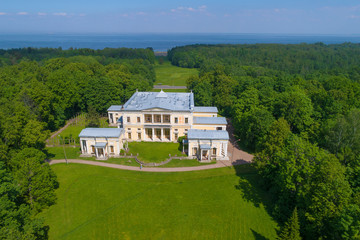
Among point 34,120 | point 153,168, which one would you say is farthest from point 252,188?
point 34,120

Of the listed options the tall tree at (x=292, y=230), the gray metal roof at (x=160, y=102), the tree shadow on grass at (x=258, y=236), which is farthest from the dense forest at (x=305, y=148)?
the gray metal roof at (x=160, y=102)

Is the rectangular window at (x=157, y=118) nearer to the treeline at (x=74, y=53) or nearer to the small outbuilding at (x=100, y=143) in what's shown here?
the small outbuilding at (x=100, y=143)

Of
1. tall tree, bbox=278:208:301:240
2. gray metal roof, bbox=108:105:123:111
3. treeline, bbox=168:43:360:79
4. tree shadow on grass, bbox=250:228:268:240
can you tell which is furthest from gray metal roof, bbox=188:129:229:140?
treeline, bbox=168:43:360:79

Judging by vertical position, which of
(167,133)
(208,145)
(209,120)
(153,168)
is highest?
(209,120)

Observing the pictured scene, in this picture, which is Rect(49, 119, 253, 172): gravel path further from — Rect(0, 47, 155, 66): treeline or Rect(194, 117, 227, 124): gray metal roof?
Rect(0, 47, 155, 66): treeline

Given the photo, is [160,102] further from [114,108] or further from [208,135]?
[114,108]

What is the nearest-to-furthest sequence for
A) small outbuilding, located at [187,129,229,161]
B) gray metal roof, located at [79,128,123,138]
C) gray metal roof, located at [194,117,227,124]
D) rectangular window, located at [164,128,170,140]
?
small outbuilding, located at [187,129,229,161] → gray metal roof, located at [79,128,123,138] → gray metal roof, located at [194,117,227,124] → rectangular window, located at [164,128,170,140]
